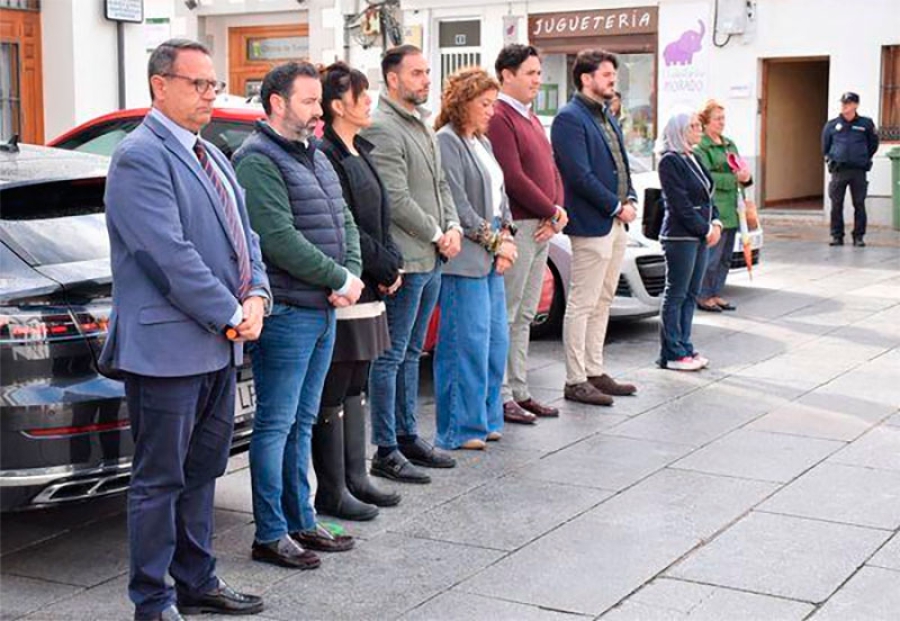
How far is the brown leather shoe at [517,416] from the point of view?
7906 millimetres

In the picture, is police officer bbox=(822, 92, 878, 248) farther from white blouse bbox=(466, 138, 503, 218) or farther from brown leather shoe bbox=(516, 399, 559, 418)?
white blouse bbox=(466, 138, 503, 218)

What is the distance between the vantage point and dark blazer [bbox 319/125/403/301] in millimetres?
5926

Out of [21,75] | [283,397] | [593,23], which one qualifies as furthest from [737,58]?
[283,397]

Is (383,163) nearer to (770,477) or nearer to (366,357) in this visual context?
(366,357)

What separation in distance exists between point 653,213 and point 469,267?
365cm

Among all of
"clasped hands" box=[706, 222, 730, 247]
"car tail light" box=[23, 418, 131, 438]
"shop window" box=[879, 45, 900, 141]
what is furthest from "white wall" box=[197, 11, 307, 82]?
"car tail light" box=[23, 418, 131, 438]

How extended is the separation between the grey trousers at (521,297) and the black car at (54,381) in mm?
2869

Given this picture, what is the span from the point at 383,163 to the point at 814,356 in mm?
4744

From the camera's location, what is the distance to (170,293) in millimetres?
4477

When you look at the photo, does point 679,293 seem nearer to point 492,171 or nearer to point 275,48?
point 492,171

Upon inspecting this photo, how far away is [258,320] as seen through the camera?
4.73 meters

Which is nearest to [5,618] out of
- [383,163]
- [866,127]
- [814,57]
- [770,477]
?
[383,163]

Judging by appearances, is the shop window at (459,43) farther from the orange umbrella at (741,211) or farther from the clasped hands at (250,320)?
the clasped hands at (250,320)

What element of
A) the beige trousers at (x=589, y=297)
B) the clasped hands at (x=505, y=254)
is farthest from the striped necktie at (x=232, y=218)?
the beige trousers at (x=589, y=297)
